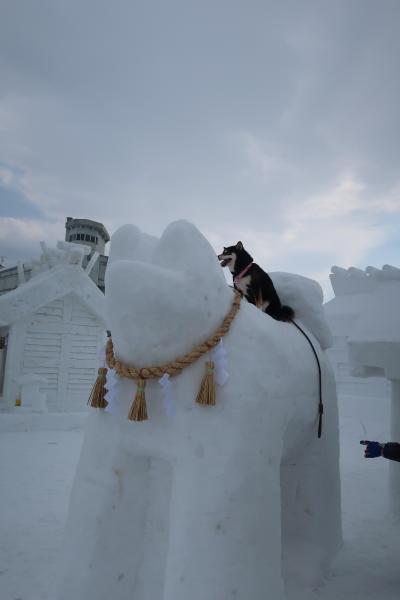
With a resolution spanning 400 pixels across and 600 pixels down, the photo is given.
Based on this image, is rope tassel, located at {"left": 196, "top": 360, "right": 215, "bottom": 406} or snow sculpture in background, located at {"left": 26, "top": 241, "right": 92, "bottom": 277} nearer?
rope tassel, located at {"left": 196, "top": 360, "right": 215, "bottom": 406}

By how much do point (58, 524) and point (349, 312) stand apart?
7.78m

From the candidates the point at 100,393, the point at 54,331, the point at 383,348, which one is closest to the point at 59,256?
the point at 54,331

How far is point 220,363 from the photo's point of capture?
1657 mm

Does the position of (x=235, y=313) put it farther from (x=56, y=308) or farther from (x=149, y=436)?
(x=56, y=308)

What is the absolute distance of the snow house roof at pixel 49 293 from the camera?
24.7 feet

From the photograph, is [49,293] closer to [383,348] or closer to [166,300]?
[383,348]

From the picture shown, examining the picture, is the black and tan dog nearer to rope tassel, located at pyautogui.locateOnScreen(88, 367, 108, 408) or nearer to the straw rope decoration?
the straw rope decoration

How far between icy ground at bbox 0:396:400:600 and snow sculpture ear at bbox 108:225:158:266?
6.25 feet

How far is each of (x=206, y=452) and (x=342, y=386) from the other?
797 cm

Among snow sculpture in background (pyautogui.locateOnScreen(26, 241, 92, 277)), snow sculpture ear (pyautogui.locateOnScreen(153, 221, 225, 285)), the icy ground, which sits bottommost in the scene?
the icy ground

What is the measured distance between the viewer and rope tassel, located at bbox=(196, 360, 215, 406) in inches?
61.3

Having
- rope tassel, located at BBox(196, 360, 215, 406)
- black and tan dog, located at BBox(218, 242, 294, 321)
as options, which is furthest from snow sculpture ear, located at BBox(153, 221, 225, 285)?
black and tan dog, located at BBox(218, 242, 294, 321)

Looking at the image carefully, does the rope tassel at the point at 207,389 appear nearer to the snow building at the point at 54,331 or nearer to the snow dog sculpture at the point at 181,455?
the snow dog sculpture at the point at 181,455

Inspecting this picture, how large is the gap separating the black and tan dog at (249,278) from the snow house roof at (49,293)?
630 cm
